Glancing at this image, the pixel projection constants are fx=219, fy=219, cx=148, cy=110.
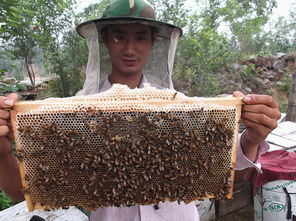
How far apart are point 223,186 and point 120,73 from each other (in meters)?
1.65

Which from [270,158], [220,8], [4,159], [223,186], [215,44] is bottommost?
[270,158]

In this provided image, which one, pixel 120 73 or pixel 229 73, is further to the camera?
pixel 229 73

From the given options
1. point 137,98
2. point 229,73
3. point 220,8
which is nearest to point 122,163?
point 137,98

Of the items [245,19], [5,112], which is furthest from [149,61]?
[245,19]

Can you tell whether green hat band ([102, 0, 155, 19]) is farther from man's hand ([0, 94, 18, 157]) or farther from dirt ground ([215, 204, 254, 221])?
dirt ground ([215, 204, 254, 221])

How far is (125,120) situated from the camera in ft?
5.19

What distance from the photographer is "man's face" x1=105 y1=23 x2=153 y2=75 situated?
7.92ft

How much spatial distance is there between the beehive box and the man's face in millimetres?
913

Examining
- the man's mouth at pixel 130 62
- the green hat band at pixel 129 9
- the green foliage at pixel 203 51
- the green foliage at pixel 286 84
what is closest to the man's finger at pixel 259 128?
the man's mouth at pixel 130 62

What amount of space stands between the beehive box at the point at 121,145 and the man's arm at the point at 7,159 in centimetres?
7

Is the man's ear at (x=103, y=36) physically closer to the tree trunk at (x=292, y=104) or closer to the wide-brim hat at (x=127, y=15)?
the wide-brim hat at (x=127, y=15)

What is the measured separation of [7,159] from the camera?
6.03ft

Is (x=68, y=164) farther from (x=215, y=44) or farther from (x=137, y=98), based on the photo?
(x=215, y=44)

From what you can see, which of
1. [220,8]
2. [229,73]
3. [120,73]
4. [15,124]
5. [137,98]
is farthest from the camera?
[229,73]
